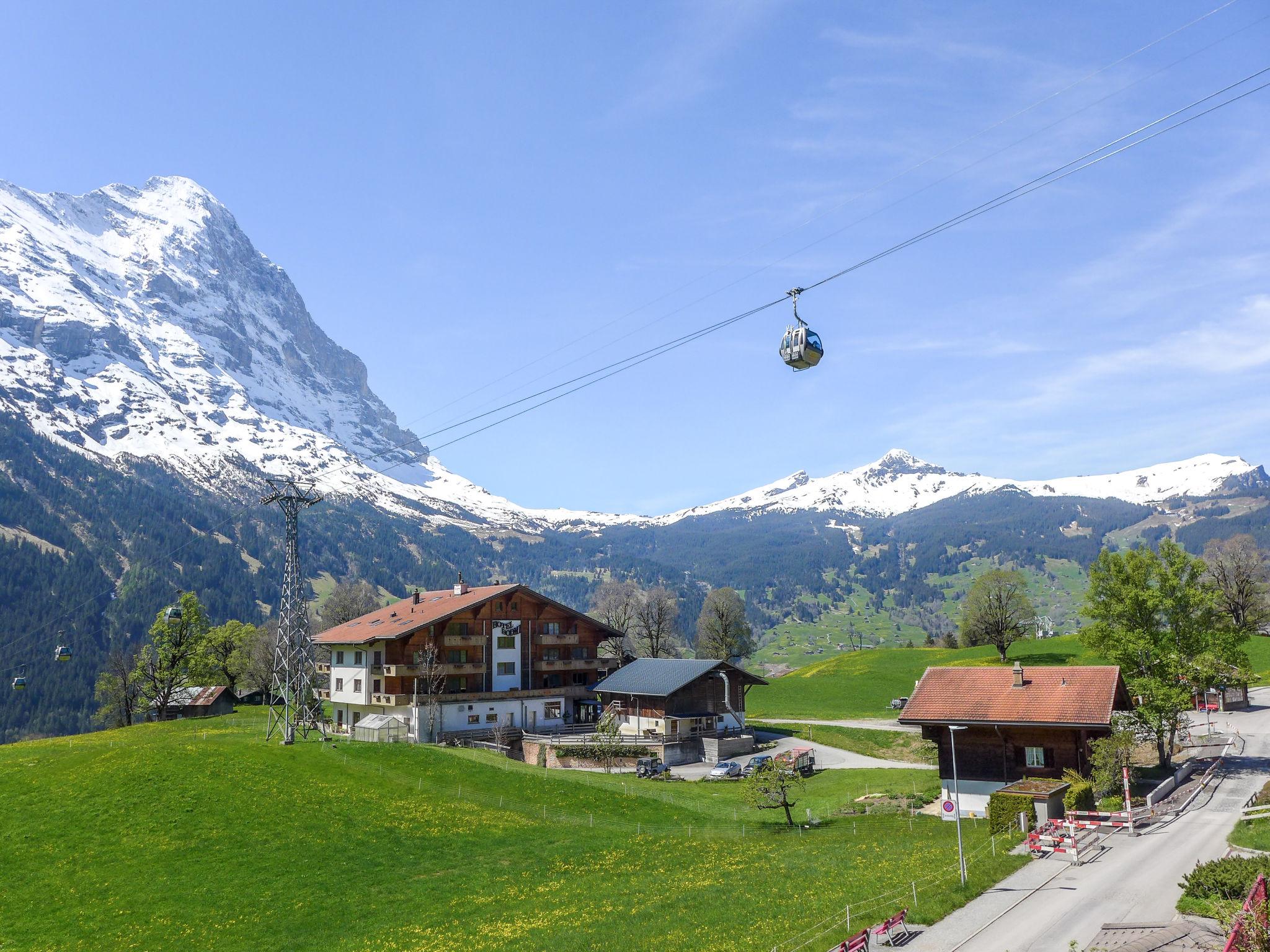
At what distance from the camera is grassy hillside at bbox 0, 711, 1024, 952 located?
97.2ft

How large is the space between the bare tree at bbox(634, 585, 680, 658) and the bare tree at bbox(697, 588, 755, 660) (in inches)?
208

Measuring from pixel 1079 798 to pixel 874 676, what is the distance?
259ft

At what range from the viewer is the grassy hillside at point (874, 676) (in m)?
102

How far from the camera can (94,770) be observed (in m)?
48.8

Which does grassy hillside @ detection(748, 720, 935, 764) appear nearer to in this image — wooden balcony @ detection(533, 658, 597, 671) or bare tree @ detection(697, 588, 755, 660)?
wooden balcony @ detection(533, 658, 597, 671)

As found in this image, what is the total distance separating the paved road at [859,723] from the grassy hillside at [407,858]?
84.3ft

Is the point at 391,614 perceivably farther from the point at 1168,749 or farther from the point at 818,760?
the point at 1168,749

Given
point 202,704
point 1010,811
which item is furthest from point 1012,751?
point 202,704

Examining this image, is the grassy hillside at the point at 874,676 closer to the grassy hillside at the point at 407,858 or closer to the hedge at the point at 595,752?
the hedge at the point at 595,752

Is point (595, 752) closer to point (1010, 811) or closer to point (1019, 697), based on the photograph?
point (1019, 697)

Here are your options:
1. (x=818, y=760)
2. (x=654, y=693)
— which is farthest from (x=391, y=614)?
(x=818, y=760)

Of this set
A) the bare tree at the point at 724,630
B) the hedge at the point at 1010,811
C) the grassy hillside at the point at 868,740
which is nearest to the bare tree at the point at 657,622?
the bare tree at the point at 724,630

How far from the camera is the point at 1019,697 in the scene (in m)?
50.6

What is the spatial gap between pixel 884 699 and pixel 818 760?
3716 cm
